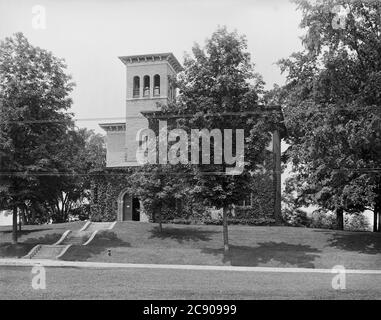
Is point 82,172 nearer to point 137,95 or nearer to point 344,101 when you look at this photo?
point 137,95

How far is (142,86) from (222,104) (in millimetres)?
19756

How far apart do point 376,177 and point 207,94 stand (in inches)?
399

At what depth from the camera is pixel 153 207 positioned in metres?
32.2

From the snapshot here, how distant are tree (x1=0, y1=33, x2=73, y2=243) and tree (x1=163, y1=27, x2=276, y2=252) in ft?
24.3

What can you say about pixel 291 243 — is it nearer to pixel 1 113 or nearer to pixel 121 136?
pixel 1 113

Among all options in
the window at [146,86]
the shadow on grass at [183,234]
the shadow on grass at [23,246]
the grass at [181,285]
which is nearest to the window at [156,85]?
the window at [146,86]

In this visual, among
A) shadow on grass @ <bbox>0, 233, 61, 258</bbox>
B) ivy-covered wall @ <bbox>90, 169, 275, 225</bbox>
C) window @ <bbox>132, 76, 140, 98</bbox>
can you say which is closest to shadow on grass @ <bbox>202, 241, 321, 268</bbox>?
ivy-covered wall @ <bbox>90, 169, 275, 225</bbox>

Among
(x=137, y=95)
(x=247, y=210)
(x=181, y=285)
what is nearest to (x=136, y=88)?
(x=137, y=95)

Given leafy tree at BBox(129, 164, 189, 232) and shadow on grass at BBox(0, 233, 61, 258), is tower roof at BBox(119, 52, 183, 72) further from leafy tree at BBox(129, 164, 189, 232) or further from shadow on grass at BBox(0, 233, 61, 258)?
shadow on grass at BBox(0, 233, 61, 258)

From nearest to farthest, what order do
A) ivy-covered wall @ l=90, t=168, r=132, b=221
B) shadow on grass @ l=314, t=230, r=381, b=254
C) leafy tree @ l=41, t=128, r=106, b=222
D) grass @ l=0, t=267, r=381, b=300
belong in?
grass @ l=0, t=267, r=381, b=300, shadow on grass @ l=314, t=230, r=381, b=254, ivy-covered wall @ l=90, t=168, r=132, b=221, leafy tree @ l=41, t=128, r=106, b=222

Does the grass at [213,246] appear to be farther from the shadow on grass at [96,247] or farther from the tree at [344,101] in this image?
the tree at [344,101]

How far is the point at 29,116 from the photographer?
29766 mm

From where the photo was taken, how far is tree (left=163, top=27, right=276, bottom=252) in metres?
27.1
